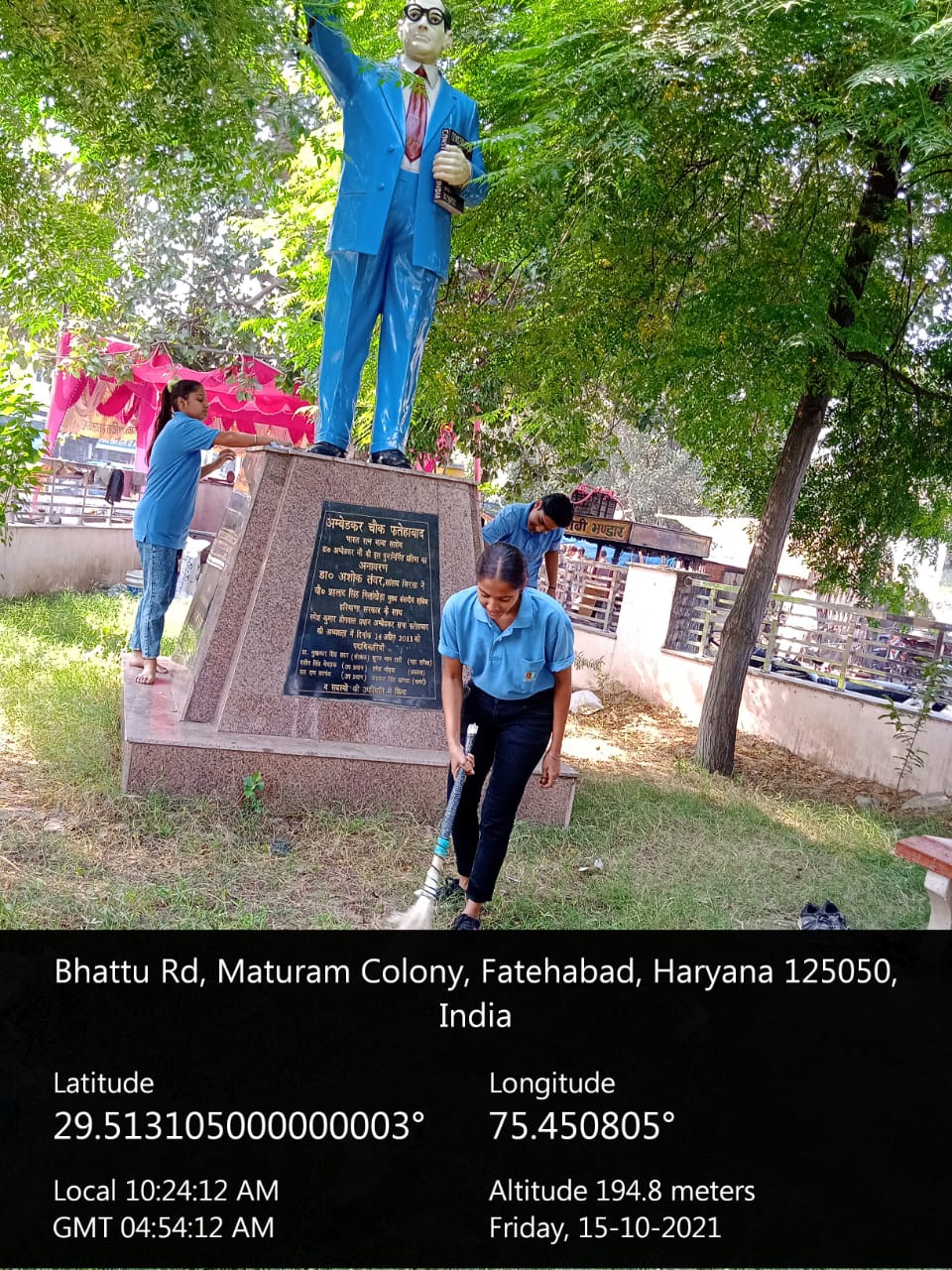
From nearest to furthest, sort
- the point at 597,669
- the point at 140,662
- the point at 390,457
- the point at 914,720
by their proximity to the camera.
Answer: the point at 390,457 → the point at 140,662 → the point at 914,720 → the point at 597,669

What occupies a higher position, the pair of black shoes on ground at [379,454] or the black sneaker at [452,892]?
the pair of black shoes on ground at [379,454]

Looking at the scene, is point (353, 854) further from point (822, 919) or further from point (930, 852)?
point (930, 852)

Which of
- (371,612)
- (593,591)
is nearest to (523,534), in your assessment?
(371,612)

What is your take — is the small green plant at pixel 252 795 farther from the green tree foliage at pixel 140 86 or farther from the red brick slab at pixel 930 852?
the red brick slab at pixel 930 852

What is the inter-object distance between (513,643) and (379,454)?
2.17m

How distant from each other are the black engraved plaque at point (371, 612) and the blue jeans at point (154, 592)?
1.06m

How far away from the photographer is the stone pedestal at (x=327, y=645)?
193 inches

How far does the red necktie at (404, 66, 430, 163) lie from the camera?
5195 millimetres

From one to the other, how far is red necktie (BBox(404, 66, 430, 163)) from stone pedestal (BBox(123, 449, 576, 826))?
155 centimetres

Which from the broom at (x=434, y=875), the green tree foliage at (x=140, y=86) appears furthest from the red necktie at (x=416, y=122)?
the broom at (x=434, y=875)

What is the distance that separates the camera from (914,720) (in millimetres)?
8461

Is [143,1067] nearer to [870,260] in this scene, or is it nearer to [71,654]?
[71,654]

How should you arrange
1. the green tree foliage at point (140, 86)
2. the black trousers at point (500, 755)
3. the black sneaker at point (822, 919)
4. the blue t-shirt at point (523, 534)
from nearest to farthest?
the green tree foliage at point (140, 86)
the black trousers at point (500, 755)
the black sneaker at point (822, 919)
the blue t-shirt at point (523, 534)

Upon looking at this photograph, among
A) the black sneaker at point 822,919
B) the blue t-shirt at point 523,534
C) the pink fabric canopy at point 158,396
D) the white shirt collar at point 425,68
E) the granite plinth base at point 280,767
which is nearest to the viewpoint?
the black sneaker at point 822,919
